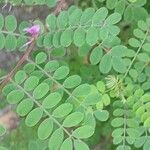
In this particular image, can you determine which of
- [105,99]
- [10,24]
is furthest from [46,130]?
[10,24]

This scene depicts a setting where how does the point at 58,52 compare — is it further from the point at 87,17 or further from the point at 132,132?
the point at 132,132

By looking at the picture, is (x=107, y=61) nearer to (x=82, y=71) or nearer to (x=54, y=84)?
Answer: (x=54, y=84)

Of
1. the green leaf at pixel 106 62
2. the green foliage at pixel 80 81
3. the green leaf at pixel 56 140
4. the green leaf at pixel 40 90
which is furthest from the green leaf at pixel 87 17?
the green leaf at pixel 56 140

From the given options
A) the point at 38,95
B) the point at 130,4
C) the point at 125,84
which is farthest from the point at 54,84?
the point at 130,4

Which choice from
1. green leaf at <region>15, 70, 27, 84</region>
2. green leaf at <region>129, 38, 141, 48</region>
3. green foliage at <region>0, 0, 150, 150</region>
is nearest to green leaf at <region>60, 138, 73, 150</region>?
green foliage at <region>0, 0, 150, 150</region>

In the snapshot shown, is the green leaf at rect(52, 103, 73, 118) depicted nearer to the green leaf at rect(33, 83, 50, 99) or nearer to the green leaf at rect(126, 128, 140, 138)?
the green leaf at rect(33, 83, 50, 99)

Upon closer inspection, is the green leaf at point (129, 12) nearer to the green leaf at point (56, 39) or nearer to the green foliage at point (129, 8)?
the green foliage at point (129, 8)
